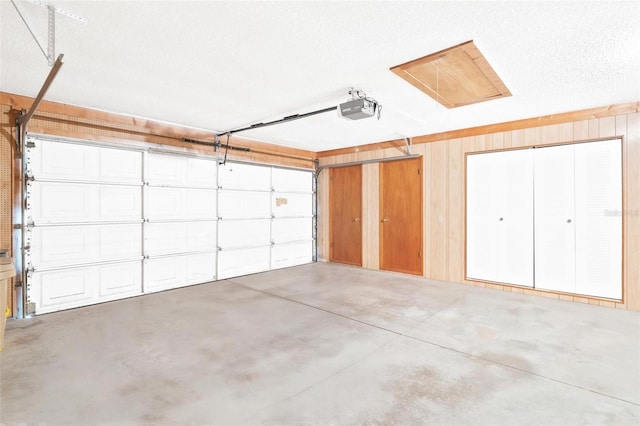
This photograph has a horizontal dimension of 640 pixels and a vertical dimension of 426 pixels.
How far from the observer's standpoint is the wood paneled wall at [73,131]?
137 inches

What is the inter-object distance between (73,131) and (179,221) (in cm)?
176

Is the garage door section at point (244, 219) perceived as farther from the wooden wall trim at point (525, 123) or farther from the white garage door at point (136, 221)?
the wooden wall trim at point (525, 123)

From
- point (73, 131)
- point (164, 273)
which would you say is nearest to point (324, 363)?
point (164, 273)

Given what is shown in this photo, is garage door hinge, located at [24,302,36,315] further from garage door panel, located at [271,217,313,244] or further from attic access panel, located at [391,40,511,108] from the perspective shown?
attic access panel, located at [391,40,511,108]

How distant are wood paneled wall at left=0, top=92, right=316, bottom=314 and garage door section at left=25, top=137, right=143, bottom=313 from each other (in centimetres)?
15

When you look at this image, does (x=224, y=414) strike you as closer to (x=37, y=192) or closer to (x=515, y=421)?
(x=515, y=421)

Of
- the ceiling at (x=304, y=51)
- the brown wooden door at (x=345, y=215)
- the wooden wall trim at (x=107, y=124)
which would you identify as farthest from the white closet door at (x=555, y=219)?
the wooden wall trim at (x=107, y=124)

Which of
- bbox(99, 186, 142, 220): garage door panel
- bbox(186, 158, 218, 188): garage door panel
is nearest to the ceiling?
bbox(99, 186, 142, 220): garage door panel

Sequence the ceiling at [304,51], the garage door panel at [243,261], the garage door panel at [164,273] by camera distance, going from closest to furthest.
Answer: the ceiling at [304,51] < the garage door panel at [164,273] < the garage door panel at [243,261]

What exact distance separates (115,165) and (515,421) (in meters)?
4.95

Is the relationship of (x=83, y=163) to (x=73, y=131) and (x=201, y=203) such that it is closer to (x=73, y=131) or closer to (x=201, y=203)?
(x=73, y=131)

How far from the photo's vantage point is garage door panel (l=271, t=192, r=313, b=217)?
6453 mm

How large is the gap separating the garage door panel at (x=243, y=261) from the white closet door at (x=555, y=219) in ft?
15.0

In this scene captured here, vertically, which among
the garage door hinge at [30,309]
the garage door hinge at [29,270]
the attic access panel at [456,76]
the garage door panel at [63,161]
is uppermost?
the attic access panel at [456,76]
